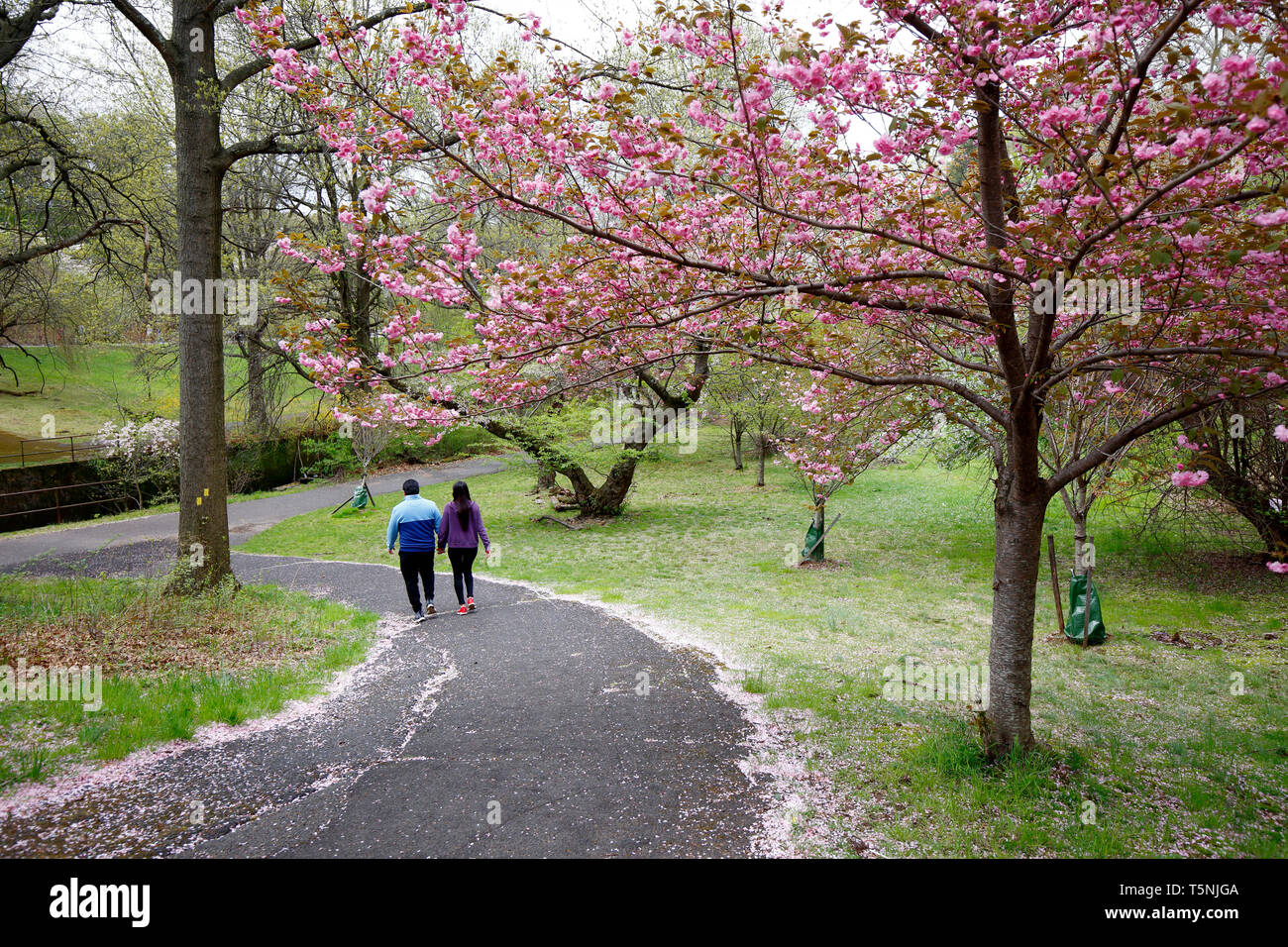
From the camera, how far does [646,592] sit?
10.9 m

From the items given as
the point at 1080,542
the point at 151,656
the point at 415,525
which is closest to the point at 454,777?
the point at 151,656

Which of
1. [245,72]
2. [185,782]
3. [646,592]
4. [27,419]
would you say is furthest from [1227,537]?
[27,419]

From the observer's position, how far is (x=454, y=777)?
4.30 m

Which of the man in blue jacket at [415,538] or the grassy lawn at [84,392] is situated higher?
the grassy lawn at [84,392]

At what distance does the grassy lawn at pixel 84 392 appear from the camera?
24672mm

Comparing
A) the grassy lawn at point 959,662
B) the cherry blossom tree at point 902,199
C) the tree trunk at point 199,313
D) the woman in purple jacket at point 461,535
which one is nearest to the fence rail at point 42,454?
the grassy lawn at point 959,662

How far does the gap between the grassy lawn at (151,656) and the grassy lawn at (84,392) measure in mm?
17540

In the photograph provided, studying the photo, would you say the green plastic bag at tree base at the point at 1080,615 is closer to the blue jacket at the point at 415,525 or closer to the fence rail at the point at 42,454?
the blue jacket at the point at 415,525

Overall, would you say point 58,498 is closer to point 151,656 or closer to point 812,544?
point 151,656

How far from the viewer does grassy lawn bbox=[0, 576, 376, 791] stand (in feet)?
14.8

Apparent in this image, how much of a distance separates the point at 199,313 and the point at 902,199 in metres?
8.04

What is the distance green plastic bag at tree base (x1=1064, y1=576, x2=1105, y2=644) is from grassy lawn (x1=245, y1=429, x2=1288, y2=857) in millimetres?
224

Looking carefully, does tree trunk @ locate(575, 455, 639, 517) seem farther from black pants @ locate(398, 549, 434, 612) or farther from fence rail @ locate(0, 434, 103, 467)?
fence rail @ locate(0, 434, 103, 467)

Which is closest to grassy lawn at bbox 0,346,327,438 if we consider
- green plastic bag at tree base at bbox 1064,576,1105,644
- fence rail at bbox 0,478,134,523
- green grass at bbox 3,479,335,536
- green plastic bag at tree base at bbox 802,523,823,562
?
fence rail at bbox 0,478,134,523
